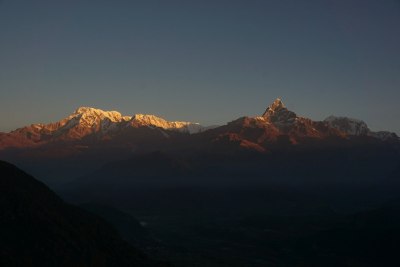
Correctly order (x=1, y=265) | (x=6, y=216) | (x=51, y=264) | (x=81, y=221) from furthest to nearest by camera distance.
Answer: (x=81, y=221), (x=6, y=216), (x=51, y=264), (x=1, y=265)

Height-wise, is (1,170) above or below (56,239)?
above

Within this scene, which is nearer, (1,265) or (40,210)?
(1,265)

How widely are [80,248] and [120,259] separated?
1244 cm

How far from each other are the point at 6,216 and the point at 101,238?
30.8 m

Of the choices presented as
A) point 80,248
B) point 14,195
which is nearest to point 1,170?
point 14,195

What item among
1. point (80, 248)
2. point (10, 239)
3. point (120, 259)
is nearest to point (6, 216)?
point (10, 239)

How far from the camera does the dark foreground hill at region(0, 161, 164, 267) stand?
15838 cm

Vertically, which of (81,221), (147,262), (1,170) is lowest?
(147,262)

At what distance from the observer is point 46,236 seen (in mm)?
167375

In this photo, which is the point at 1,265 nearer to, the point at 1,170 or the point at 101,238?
the point at 101,238

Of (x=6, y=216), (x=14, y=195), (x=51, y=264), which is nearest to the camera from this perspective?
(x=51, y=264)

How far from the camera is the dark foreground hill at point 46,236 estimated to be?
158 metres

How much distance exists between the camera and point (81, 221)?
195m

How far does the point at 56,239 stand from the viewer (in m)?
168
